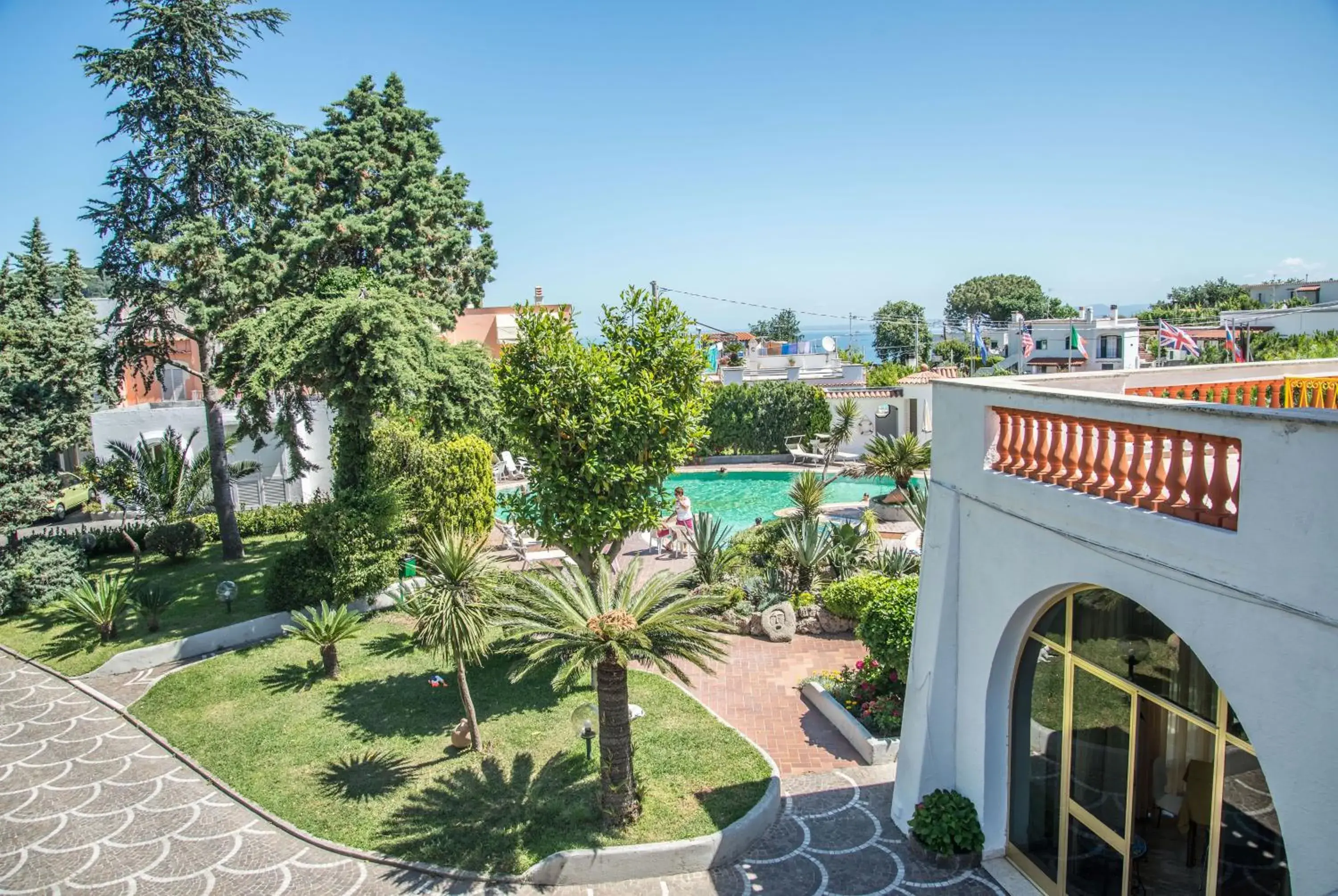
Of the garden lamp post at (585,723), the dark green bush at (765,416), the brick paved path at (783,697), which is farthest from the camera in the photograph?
the dark green bush at (765,416)

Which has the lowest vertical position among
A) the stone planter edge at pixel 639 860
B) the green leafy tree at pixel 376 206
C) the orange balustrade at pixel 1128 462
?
the stone planter edge at pixel 639 860

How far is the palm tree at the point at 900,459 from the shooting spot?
24.0 metres

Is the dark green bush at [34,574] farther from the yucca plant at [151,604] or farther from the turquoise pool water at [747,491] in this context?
the turquoise pool water at [747,491]

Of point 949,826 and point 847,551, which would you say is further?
point 847,551

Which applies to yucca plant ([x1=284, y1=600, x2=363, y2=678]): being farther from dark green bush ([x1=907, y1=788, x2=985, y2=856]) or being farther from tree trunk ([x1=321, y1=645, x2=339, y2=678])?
dark green bush ([x1=907, y1=788, x2=985, y2=856])

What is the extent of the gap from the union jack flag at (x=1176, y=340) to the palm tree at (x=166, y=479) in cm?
2442

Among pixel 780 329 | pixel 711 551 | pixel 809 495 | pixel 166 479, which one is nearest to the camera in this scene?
pixel 711 551

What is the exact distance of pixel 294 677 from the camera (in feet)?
47.7

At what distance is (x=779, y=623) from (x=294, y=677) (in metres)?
8.95

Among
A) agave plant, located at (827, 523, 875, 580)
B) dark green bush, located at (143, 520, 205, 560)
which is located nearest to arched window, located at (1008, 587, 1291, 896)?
agave plant, located at (827, 523, 875, 580)

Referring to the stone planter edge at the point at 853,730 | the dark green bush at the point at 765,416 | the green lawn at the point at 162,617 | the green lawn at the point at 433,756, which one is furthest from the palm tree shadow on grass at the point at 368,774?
the dark green bush at the point at 765,416

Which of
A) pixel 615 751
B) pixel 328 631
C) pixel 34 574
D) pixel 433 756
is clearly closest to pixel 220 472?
pixel 34 574

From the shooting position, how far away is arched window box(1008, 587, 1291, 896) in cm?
585

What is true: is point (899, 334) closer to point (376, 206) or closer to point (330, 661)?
point (376, 206)
